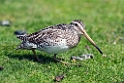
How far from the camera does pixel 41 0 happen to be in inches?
765

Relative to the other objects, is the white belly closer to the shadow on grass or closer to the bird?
the bird

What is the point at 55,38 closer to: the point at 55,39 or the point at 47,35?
the point at 55,39

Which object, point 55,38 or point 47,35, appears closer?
point 55,38

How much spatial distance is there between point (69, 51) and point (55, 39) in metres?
1.80

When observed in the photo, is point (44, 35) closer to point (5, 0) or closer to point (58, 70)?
point (58, 70)

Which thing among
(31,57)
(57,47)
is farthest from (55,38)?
(31,57)

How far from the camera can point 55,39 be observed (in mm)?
10602

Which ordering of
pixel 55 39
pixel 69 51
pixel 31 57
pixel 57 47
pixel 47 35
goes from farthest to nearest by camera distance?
1. pixel 69 51
2. pixel 31 57
3. pixel 47 35
4. pixel 55 39
5. pixel 57 47

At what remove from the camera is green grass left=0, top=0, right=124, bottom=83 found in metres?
10.2

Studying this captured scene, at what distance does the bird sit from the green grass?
496mm

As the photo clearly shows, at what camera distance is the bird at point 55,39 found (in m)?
10.6

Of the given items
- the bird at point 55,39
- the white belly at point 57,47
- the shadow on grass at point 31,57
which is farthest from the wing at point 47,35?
the shadow on grass at point 31,57

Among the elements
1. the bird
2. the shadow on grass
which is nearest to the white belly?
the bird

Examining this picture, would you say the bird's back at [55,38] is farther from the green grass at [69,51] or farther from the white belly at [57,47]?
the green grass at [69,51]
